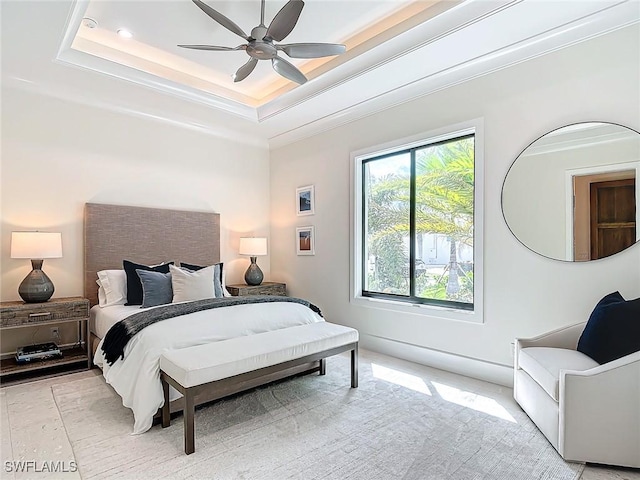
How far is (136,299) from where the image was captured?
3.92 metres

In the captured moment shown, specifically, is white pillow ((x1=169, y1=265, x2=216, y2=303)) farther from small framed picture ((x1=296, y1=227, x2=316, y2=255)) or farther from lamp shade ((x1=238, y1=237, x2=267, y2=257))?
small framed picture ((x1=296, y1=227, x2=316, y2=255))

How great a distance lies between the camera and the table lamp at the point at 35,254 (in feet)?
11.4

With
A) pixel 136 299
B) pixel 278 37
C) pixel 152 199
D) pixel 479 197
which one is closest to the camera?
pixel 278 37

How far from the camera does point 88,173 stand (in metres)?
4.26

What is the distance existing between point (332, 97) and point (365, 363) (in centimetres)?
292

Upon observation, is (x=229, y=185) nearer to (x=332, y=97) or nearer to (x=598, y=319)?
(x=332, y=97)

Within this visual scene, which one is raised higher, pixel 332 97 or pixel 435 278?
pixel 332 97

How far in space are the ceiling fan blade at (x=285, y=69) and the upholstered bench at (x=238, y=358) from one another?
2.21 meters

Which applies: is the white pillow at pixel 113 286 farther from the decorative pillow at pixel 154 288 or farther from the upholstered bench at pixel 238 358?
the upholstered bench at pixel 238 358

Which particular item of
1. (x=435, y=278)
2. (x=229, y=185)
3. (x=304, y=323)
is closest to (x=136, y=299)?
(x=304, y=323)

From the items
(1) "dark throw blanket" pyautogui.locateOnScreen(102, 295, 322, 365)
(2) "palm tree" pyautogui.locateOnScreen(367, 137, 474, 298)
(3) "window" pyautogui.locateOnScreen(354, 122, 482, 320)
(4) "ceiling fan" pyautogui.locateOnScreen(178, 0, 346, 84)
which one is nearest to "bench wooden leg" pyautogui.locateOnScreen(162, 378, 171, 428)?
(1) "dark throw blanket" pyautogui.locateOnScreen(102, 295, 322, 365)

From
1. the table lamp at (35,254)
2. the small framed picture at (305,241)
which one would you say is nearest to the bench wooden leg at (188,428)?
the table lamp at (35,254)

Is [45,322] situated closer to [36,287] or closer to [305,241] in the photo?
[36,287]

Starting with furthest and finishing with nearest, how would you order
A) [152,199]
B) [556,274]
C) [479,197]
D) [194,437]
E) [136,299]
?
[152,199] < [136,299] < [479,197] < [556,274] < [194,437]
